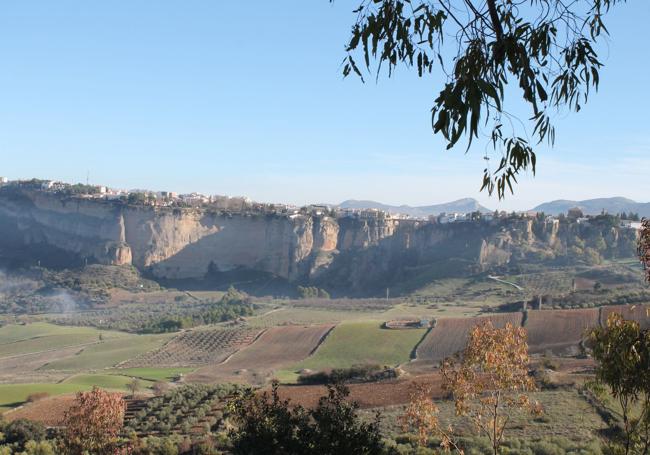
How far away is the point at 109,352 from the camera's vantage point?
39969 mm

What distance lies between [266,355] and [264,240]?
3902 centimetres

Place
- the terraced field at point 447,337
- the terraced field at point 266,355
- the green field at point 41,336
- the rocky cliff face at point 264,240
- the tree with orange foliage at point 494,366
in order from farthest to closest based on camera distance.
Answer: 1. the rocky cliff face at point 264,240
2. the green field at point 41,336
3. the terraced field at point 447,337
4. the terraced field at point 266,355
5. the tree with orange foliage at point 494,366

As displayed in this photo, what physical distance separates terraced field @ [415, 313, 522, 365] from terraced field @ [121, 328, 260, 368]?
10474mm

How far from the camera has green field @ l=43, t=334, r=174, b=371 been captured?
36.9 metres

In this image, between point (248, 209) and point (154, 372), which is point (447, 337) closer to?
point (154, 372)

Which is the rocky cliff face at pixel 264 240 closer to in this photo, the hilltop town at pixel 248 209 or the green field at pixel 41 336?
the hilltop town at pixel 248 209

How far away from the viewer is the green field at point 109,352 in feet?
121

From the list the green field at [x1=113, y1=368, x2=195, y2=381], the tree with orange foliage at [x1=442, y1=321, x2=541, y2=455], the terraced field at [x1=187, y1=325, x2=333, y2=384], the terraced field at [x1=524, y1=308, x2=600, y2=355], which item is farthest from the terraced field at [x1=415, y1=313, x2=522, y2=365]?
the tree with orange foliage at [x1=442, y1=321, x2=541, y2=455]

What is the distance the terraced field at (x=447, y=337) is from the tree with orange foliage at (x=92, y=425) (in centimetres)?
2219

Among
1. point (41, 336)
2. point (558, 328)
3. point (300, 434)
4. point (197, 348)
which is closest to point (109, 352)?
point (197, 348)

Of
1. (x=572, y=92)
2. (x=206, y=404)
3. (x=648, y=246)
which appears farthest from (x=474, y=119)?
(x=206, y=404)

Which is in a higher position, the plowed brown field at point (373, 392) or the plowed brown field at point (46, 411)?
the plowed brown field at point (373, 392)

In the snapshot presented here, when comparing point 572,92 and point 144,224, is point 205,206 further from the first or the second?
point 572,92

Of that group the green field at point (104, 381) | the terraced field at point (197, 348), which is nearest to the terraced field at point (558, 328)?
the terraced field at point (197, 348)
